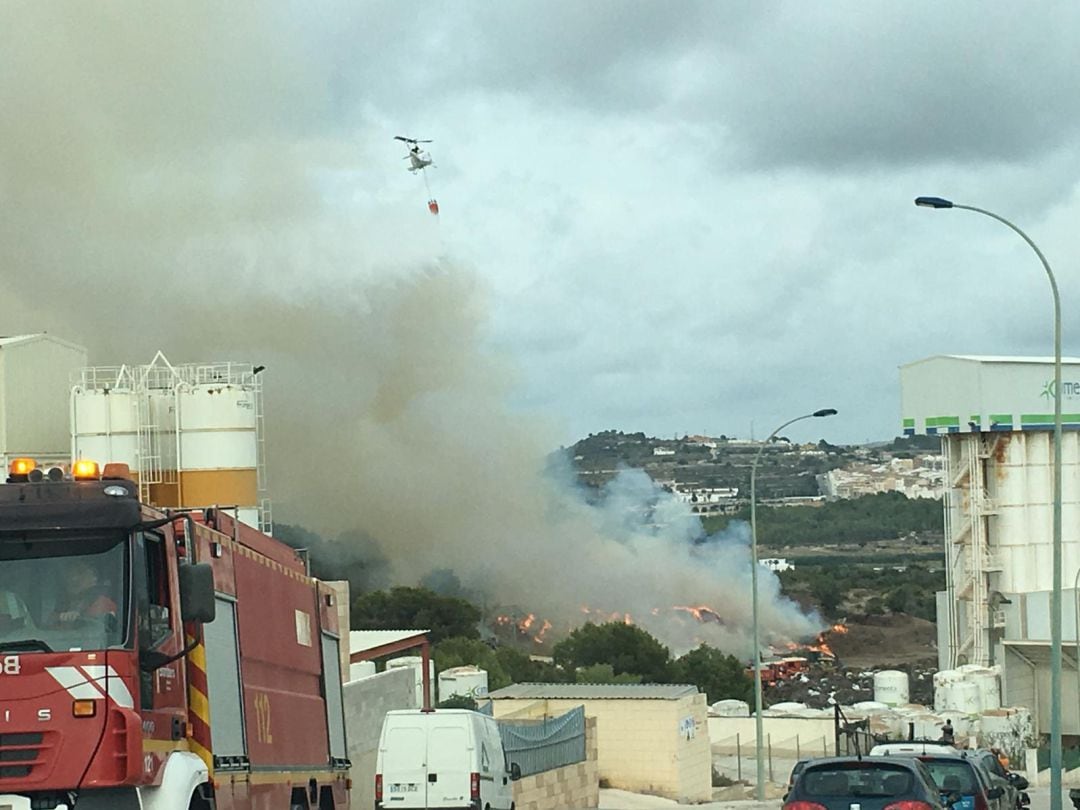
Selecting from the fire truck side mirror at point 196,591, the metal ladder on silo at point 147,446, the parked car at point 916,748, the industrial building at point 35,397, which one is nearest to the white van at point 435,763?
the parked car at point 916,748

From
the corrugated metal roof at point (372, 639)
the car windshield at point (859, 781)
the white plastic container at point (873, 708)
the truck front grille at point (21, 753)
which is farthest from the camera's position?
the white plastic container at point (873, 708)

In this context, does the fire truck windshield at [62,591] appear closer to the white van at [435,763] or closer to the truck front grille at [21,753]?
the truck front grille at [21,753]

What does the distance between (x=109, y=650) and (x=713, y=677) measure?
66964 mm

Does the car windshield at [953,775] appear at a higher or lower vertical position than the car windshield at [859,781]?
lower

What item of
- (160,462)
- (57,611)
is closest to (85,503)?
(57,611)

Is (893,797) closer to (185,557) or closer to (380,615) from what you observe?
(185,557)

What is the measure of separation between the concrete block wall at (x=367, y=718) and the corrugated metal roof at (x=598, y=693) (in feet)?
26.5

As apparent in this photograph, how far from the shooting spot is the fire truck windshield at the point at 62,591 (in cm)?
1241

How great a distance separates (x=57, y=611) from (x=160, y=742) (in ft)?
4.25

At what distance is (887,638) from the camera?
5167 inches

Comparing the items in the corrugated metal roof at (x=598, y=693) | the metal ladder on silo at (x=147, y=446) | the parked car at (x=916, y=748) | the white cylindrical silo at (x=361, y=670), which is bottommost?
the corrugated metal roof at (x=598, y=693)

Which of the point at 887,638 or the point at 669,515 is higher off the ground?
the point at 669,515

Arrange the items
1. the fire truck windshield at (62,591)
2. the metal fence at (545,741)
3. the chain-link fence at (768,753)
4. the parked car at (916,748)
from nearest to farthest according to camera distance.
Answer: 1. the fire truck windshield at (62,591)
2. the parked car at (916,748)
3. the metal fence at (545,741)
4. the chain-link fence at (768,753)

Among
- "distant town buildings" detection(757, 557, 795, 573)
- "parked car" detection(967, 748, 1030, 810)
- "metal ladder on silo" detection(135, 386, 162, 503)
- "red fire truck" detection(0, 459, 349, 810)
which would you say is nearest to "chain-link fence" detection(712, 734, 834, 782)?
"metal ladder on silo" detection(135, 386, 162, 503)
